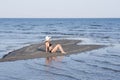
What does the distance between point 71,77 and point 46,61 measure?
5530 mm

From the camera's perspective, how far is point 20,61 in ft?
71.6

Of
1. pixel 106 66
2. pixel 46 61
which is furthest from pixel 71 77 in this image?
pixel 46 61

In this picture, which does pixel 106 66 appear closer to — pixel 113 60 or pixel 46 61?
pixel 113 60

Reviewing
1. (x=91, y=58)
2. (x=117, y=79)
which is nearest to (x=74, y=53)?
(x=91, y=58)

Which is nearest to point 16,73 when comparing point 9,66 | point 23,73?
point 23,73

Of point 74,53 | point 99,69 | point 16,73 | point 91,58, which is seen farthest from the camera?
point 74,53

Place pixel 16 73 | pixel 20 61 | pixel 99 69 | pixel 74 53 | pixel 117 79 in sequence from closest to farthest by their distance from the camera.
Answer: pixel 117 79 < pixel 16 73 < pixel 99 69 < pixel 20 61 < pixel 74 53

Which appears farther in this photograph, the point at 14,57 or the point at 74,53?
the point at 74,53

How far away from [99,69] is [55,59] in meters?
4.71

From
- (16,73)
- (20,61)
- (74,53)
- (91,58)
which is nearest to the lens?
(16,73)

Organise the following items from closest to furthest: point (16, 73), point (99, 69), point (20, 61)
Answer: point (16, 73)
point (99, 69)
point (20, 61)

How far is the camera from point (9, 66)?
19.7 m

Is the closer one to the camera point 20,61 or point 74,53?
point 20,61

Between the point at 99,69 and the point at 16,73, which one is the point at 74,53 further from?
the point at 16,73
